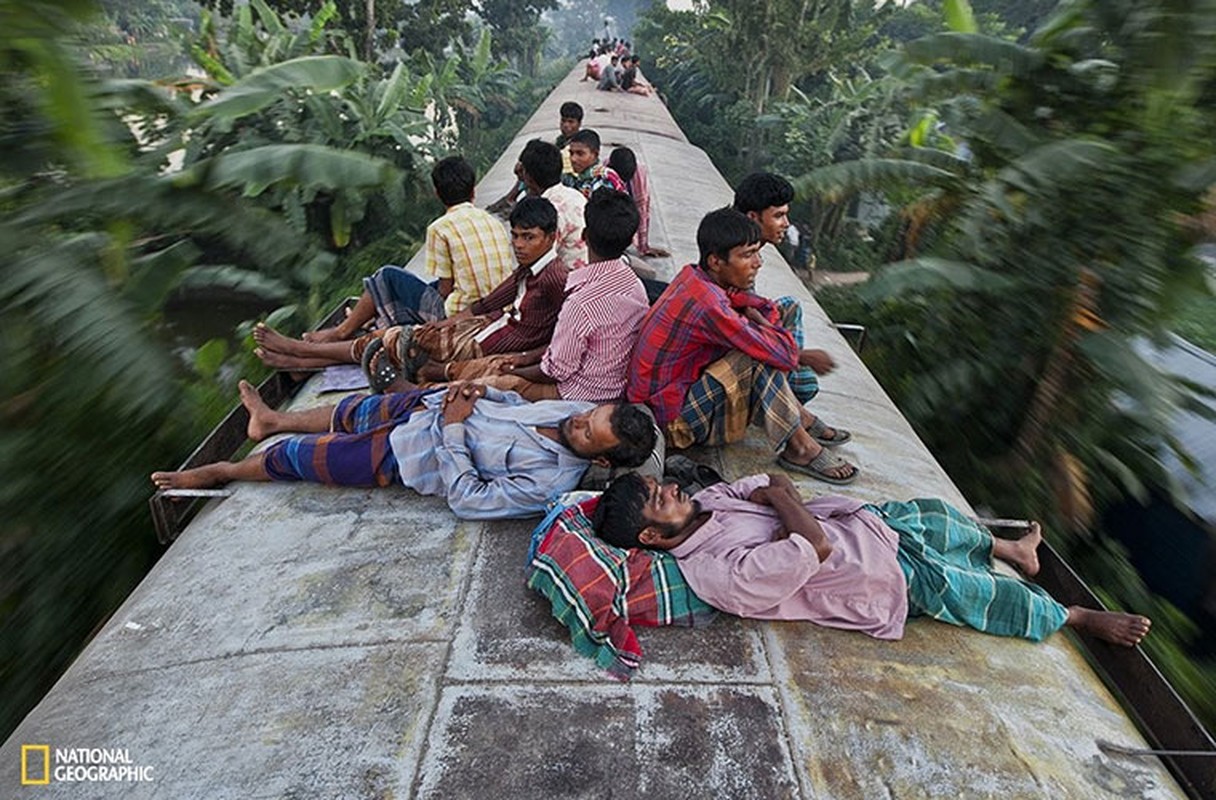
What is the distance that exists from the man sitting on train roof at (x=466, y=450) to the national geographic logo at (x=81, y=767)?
1250 mm

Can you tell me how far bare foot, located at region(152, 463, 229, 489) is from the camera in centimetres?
310

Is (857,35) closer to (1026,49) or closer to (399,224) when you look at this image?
(399,224)

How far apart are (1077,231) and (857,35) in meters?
15.6

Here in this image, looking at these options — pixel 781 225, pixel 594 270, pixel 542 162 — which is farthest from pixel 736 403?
pixel 542 162

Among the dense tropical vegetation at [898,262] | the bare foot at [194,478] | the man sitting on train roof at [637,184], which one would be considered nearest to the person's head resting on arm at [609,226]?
the dense tropical vegetation at [898,262]

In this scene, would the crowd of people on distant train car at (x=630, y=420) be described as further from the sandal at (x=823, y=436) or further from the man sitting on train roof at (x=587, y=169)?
the man sitting on train roof at (x=587, y=169)

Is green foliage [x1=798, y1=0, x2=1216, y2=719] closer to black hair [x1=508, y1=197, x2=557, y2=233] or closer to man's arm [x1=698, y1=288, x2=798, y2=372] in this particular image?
man's arm [x1=698, y1=288, x2=798, y2=372]

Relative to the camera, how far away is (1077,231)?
4324 millimetres

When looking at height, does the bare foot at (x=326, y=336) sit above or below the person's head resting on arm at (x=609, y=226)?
below

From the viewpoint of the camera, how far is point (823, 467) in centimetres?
328

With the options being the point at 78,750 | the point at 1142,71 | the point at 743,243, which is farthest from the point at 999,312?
the point at 78,750

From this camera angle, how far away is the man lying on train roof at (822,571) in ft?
7.78

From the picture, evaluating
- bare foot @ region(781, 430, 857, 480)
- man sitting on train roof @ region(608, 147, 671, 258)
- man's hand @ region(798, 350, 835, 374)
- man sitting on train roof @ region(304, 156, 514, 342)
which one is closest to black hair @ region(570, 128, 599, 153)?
man sitting on train roof @ region(608, 147, 671, 258)

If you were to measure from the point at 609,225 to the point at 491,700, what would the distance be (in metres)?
1.84
